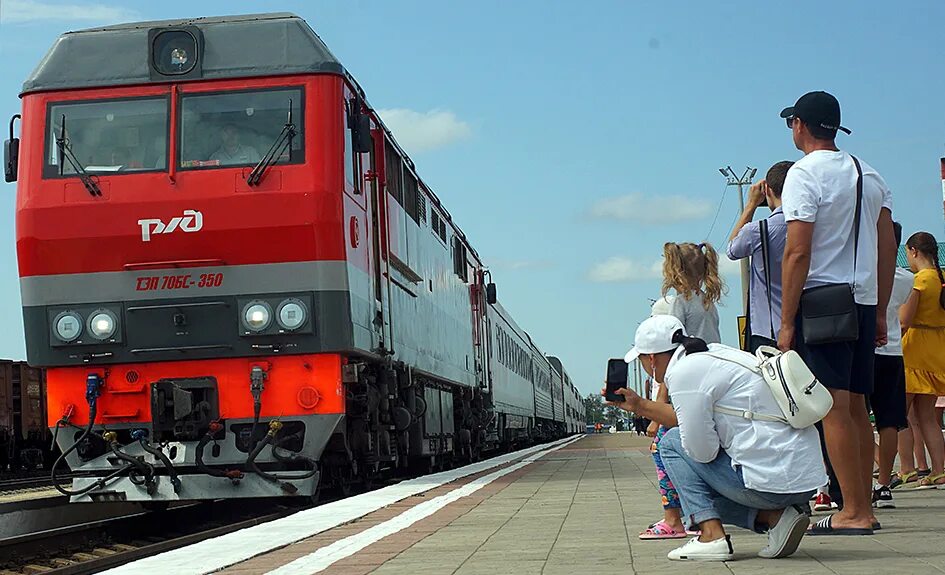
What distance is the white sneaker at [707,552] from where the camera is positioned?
210 inches

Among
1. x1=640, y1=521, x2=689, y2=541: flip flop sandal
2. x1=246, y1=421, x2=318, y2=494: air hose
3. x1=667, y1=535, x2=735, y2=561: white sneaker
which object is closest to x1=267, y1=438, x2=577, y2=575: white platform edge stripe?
x1=246, y1=421, x2=318, y2=494: air hose

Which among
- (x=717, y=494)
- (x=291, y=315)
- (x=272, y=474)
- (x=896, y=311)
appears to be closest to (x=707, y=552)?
(x=717, y=494)

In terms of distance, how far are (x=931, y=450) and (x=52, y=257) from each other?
22.8ft

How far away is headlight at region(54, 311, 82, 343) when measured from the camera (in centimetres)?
1080

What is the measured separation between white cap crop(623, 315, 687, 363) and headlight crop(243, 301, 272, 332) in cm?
549

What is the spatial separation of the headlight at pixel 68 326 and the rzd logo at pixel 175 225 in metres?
0.85

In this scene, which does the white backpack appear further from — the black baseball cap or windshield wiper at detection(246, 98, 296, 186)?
windshield wiper at detection(246, 98, 296, 186)

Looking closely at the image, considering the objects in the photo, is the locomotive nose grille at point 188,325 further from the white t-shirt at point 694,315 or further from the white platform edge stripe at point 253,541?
the white t-shirt at point 694,315

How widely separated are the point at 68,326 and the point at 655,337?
21.6 ft

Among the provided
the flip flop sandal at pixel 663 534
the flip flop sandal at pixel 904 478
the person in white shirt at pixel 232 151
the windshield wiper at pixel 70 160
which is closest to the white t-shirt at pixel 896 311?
the flip flop sandal at pixel 904 478

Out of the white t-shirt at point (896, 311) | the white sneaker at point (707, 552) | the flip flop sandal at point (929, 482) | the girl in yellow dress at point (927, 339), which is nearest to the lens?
the white sneaker at point (707, 552)

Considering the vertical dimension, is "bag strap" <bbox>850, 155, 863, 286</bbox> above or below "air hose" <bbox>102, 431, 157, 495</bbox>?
above

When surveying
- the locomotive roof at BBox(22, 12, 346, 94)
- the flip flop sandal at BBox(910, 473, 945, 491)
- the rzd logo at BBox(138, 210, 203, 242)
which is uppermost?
the locomotive roof at BBox(22, 12, 346, 94)

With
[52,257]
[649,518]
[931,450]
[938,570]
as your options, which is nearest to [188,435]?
[52,257]
